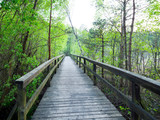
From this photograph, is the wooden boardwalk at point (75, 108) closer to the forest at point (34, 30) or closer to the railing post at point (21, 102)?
the railing post at point (21, 102)

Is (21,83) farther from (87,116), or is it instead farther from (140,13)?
(140,13)

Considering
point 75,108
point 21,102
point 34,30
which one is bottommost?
point 75,108

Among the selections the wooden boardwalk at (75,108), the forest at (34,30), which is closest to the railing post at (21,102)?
the wooden boardwalk at (75,108)

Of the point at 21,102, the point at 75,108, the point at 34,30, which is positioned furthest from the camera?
the point at 34,30

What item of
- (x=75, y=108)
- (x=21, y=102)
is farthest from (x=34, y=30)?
(x=21, y=102)

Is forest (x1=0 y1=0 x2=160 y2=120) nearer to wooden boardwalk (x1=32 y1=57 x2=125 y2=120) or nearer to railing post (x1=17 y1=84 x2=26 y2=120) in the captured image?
wooden boardwalk (x1=32 y1=57 x2=125 y2=120)

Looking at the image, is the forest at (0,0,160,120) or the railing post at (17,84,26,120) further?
the forest at (0,0,160,120)

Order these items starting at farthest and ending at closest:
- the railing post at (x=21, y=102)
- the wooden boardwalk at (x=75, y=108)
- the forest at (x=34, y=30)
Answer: the forest at (x=34, y=30), the wooden boardwalk at (x=75, y=108), the railing post at (x=21, y=102)

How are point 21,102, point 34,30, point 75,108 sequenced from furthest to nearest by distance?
point 34,30, point 75,108, point 21,102

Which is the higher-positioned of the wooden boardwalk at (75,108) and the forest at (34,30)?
the forest at (34,30)

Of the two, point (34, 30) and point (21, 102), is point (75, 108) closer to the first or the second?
point (21, 102)

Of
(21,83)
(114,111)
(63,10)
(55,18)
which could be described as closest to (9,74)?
(21,83)

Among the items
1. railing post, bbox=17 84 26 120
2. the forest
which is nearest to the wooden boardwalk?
railing post, bbox=17 84 26 120

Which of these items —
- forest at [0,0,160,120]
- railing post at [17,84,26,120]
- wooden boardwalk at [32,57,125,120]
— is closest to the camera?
railing post at [17,84,26,120]
